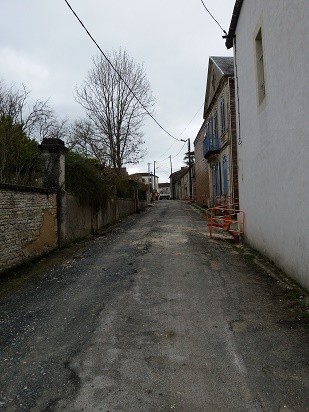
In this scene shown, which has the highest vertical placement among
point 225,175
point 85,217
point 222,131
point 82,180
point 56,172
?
point 222,131

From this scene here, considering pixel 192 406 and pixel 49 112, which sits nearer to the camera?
pixel 192 406

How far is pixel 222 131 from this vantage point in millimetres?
18516

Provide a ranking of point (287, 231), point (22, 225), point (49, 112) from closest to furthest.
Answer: point (287, 231)
point (22, 225)
point (49, 112)

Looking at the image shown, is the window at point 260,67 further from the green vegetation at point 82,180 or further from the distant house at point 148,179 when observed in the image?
the distant house at point 148,179

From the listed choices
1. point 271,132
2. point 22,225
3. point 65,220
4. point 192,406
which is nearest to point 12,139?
point 65,220

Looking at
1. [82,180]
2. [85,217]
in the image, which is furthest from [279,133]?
[85,217]

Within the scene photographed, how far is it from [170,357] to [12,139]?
33.7 ft

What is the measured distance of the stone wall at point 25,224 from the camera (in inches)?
293

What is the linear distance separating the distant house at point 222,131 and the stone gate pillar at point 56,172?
28.4 ft

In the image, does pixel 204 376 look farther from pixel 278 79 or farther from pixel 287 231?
pixel 278 79

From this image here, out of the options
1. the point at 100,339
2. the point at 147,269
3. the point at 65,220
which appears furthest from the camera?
the point at 65,220

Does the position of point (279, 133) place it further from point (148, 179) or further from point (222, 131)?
point (148, 179)

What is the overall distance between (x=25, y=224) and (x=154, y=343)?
5.58 metres

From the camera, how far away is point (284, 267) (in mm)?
6898
